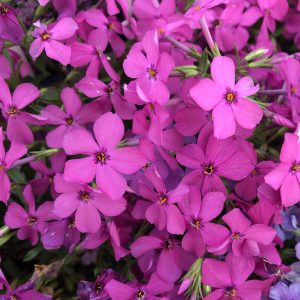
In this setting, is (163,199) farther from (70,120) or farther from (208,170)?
(70,120)

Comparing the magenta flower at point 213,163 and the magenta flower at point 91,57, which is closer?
the magenta flower at point 213,163

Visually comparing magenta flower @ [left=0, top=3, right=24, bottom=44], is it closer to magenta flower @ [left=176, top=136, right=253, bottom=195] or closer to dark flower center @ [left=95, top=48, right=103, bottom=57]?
dark flower center @ [left=95, top=48, right=103, bottom=57]

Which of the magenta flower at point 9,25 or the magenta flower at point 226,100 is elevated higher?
the magenta flower at point 9,25

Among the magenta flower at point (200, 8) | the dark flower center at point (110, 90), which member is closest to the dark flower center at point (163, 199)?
the dark flower center at point (110, 90)

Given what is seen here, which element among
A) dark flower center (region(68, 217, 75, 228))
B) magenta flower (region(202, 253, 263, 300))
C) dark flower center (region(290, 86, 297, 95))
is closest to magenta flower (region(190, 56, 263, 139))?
dark flower center (region(290, 86, 297, 95))

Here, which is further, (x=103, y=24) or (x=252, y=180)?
(x=103, y=24)

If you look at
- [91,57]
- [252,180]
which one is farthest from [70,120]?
[252,180]

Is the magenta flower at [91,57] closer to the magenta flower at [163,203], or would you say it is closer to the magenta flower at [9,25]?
the magenta flower at [9,25]
